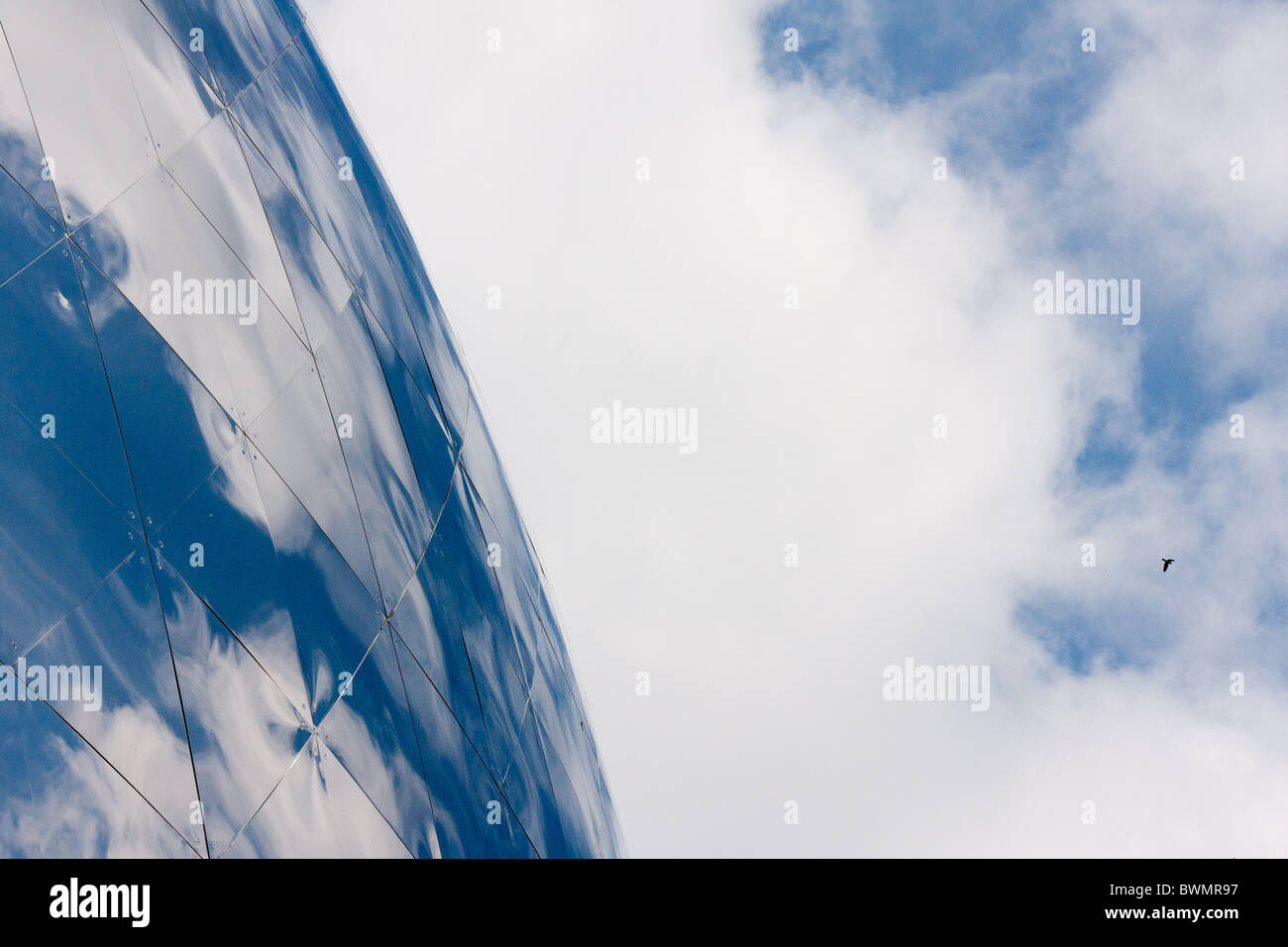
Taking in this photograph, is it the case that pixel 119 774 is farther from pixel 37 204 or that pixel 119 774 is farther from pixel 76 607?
pixel 37 204

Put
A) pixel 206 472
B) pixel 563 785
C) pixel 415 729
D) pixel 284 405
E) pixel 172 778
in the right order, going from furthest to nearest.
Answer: pixel 563 785 < pixel 415 729 < pixel 284 405 < pixel 206 472 < pixel 172 778

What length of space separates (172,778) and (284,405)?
4.65 meters

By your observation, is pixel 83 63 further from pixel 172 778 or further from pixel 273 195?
pixel 172 778

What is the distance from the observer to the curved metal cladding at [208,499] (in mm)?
6363

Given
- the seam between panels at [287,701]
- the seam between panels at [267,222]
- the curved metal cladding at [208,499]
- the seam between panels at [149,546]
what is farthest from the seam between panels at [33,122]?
the seam between panels at [267,222]

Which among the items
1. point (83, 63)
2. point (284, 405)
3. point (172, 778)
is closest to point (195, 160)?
point (83, 63)

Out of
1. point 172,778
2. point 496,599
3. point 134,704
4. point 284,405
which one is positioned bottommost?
point 172,778

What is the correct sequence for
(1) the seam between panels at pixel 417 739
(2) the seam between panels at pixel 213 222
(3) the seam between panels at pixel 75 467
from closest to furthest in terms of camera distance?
(3) the seam between panels at pixel 75 467 < (2) the seam between panels at pixel 213 222 < (1) the seam between panels at pixel 417 739

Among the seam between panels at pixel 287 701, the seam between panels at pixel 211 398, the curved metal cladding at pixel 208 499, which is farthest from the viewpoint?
the seam between panels at pixel 211 398

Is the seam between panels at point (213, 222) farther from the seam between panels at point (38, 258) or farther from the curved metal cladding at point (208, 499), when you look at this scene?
the seam between panels at point (38, 258)

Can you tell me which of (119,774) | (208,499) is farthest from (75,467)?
(119,774)

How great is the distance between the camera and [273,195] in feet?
40.4

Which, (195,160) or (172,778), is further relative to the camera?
(195,160)
